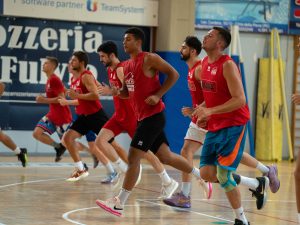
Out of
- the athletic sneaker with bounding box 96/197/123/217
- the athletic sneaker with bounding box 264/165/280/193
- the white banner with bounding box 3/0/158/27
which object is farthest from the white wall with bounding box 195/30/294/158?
the athletic sneaker with bounding box 96/197/123/217

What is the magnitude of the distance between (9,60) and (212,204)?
875 cm

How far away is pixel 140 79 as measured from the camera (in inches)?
379

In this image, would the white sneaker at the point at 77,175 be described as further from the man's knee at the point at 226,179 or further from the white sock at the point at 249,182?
the man's knee at the point at 226,179

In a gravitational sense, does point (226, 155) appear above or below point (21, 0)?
below

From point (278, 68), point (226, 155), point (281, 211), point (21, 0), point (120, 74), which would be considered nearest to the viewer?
point (226, 155)

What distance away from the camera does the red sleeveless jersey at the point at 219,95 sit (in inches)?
330

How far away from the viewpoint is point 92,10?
19078 mm

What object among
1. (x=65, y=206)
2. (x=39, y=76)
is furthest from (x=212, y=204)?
(x=39, y=76)

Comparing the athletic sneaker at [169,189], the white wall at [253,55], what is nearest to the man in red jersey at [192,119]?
the athletic sneaker at [169,189]

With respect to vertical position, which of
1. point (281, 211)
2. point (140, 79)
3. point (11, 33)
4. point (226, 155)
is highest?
point (11, 33)

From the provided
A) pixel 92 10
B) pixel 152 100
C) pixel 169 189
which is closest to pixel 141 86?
pixel 152 100

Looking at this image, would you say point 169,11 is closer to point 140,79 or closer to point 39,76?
point 39,76

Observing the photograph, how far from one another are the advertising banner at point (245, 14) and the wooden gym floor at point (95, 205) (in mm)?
6454

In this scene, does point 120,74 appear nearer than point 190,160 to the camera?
No
